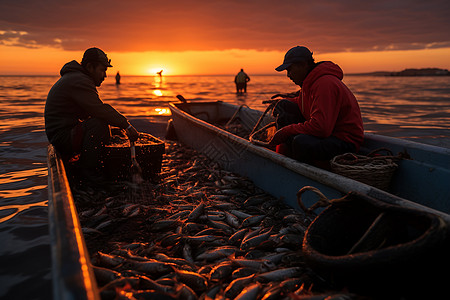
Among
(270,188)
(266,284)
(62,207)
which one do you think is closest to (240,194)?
(270,188)

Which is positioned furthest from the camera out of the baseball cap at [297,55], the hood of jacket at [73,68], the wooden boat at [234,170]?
the hood of jacket at [73,68]

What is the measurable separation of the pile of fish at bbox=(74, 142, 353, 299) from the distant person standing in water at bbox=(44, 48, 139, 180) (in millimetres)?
844

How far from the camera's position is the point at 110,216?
15.7 feet

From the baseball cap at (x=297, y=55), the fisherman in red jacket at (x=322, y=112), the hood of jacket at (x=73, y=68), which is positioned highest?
the baseball cap at (x=297, y=55)

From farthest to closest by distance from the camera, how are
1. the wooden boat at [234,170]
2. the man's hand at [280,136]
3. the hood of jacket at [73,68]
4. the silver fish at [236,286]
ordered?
the hood of jacket at [73,68] → the man's hand at [280,136] → the silver fish at [236,286] → the wooden boat at [234,170]

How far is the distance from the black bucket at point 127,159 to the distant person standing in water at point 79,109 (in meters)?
0.23

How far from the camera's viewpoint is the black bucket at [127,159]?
567 centimetres

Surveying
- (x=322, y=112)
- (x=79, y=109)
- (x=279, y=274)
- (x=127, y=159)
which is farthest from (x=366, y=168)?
(x=79, y=109)

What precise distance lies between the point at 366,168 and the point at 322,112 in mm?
938

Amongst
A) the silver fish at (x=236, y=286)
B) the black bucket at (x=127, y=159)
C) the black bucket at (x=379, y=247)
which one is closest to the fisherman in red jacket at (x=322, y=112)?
the black bucket at (x=379, y=247)

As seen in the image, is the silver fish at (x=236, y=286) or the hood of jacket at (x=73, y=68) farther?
the hood of jacket at (x=73, y=68)

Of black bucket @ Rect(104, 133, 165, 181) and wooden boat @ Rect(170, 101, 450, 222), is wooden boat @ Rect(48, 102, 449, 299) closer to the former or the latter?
wooden boat @ Rect(170, 101, 450, 222)

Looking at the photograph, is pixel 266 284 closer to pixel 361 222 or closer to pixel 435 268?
pixel 361 222

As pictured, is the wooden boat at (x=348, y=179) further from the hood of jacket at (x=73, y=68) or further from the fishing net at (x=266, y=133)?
the hood of jacket at (x=73, y=68)
